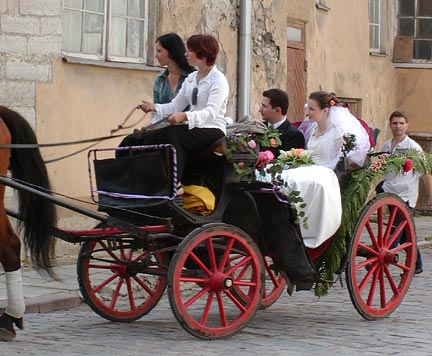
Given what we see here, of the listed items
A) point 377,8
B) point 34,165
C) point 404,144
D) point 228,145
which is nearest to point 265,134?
point 228,145

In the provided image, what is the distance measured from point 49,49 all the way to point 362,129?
4682 millimetres

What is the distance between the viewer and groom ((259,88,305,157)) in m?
9.37

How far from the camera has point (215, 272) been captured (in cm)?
817

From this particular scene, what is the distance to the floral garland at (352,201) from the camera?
8.84 m

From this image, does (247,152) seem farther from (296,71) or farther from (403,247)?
(296,71)

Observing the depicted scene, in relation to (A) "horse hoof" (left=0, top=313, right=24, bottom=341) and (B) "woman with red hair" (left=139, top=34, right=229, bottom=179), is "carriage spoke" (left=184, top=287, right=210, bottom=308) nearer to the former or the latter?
(B) "woman with red hair" (left=139, top=34, right=229, bottom=179)

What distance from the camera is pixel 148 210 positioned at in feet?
27.1

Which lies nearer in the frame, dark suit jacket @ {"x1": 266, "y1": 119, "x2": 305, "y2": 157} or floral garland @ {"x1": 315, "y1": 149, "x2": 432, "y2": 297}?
floral garland @ {"x1": 315, "y1": 149, "x2": 432, "y2": 297}

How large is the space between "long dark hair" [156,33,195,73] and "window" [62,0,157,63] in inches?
169

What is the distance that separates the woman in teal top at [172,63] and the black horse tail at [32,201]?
1.27 meters

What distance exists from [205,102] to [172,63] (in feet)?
2.48

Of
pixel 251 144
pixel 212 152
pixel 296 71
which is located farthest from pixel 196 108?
pixel 296 71

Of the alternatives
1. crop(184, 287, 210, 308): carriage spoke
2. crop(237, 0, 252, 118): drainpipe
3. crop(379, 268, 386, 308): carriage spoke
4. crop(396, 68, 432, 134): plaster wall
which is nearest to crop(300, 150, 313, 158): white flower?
crop(379, 268, 386, 308): carriage spoke

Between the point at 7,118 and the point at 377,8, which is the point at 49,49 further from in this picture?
the point at 377,8
